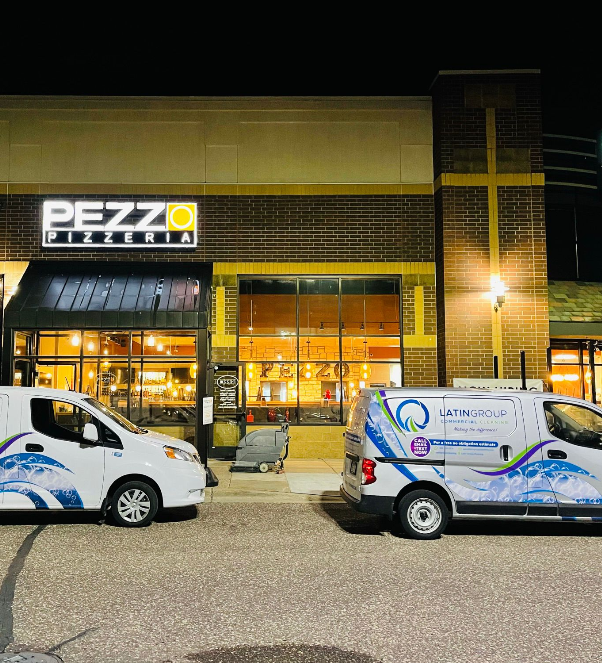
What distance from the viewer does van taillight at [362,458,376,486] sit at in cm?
817

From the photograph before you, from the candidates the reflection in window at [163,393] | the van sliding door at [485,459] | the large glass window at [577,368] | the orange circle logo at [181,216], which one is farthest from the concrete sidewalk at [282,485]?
the large glass window at [577,368]

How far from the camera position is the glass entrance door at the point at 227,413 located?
50.8ft

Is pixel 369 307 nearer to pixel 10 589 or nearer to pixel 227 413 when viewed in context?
pixel 227 413

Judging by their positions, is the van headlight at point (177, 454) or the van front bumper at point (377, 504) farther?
the van headlight at point (177, 454)

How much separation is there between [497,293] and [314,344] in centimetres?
475

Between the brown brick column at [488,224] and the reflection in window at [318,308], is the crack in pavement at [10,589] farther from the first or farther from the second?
the brown brick column at [488,224]

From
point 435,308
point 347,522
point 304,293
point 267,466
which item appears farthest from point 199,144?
point 347,522

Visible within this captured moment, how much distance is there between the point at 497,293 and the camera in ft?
51.4

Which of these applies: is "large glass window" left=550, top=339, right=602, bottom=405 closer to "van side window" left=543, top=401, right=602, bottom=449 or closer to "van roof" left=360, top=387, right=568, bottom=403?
"van side window" left=543, top=401, right=602, bottom=449

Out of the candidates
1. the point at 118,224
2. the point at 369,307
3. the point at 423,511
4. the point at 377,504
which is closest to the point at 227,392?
the point at 369,307

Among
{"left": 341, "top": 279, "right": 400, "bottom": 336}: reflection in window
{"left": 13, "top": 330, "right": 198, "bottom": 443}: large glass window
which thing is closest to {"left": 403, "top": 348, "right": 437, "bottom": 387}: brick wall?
{"left": 341, "top": 279, "right": 400, "bottom": 336}: reflection in window

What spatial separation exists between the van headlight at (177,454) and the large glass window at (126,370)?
662cm

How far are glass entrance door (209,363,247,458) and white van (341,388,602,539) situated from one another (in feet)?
24.3

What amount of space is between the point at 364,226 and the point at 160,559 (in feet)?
38.3
